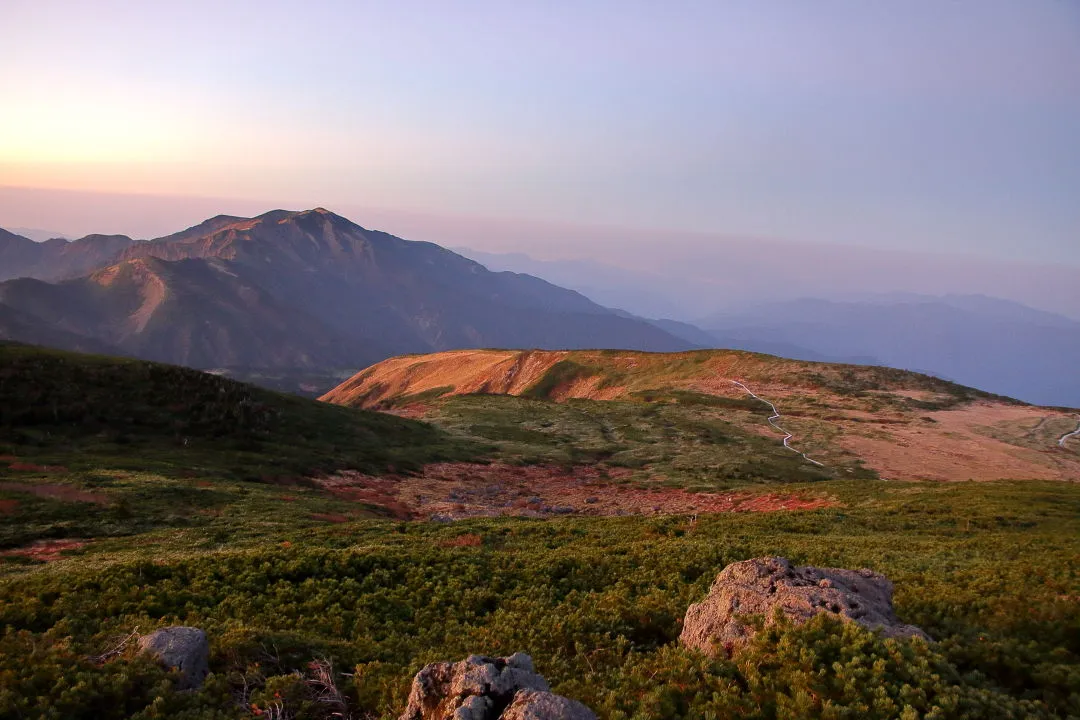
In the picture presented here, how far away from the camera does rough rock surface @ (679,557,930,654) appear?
34.0 feet

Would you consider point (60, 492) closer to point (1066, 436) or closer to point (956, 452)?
point (956, 452)

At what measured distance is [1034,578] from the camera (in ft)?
52.6

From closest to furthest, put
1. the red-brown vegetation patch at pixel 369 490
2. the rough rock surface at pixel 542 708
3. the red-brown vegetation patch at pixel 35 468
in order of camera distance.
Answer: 1. the rough rock surface at pixel 542 708
2. the red-brown vegetation patch at pixel 35 468
3. the red-brown vegetation patch at pixel 369 490

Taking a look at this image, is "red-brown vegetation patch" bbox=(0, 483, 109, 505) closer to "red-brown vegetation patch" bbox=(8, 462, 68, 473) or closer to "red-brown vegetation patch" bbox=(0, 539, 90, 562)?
"red-brown vegetation patch" bbox=(8, 462, 68, 473)

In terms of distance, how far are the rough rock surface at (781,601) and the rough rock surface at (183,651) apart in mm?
9734

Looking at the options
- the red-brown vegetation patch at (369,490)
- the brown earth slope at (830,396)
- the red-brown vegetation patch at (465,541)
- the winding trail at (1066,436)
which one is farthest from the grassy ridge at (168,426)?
the winding trail at (1066,436)

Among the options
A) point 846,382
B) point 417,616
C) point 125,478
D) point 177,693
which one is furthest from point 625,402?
point 177,693

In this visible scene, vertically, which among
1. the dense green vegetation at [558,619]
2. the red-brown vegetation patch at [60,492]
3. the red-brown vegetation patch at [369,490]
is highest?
the dense green vegetation at [558,619]

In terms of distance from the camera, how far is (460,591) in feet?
55.8

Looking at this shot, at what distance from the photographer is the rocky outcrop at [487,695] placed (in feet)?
25.7

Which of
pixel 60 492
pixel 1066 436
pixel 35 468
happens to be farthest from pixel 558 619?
pixel 1066 436

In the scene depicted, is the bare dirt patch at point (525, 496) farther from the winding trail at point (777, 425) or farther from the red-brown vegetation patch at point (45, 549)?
the winding trail at point (777, 425)

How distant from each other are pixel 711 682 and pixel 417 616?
29.9ft

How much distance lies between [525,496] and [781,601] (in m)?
38.2
